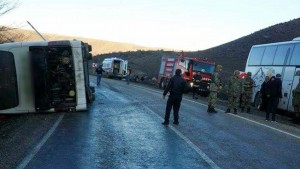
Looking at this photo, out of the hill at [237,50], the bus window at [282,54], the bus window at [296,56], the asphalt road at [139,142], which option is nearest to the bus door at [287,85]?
the bus window at [296,56]

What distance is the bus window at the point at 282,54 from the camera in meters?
21.6

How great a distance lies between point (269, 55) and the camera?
23.7 m

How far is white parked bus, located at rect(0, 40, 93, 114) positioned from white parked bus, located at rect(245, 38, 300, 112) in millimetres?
9473

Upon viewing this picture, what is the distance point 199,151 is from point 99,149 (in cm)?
210

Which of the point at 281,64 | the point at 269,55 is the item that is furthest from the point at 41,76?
the point at 269,55

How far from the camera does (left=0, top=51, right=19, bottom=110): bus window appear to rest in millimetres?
15523

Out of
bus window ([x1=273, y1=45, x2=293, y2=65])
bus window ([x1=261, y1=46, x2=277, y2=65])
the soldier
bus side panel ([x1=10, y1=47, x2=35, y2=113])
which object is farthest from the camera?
bus window ([x1=261, y1=46, x2=277, y2=65])

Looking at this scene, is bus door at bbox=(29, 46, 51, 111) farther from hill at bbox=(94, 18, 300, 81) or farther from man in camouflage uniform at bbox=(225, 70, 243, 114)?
hill at bbox=(94, 18, 300, 81)

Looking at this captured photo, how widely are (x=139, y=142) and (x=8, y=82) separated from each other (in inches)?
270

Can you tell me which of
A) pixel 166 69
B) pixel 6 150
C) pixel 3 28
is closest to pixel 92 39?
pixel 166 69

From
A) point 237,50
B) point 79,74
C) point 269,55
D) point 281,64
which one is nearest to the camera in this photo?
point 79,74

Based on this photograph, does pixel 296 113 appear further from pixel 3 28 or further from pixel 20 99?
pixel 3 28

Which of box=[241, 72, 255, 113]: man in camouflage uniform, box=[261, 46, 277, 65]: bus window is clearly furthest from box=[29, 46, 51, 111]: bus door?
box=[261, 46, 277, 65]: bus window

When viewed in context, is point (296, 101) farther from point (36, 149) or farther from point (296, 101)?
point (36, 149)
